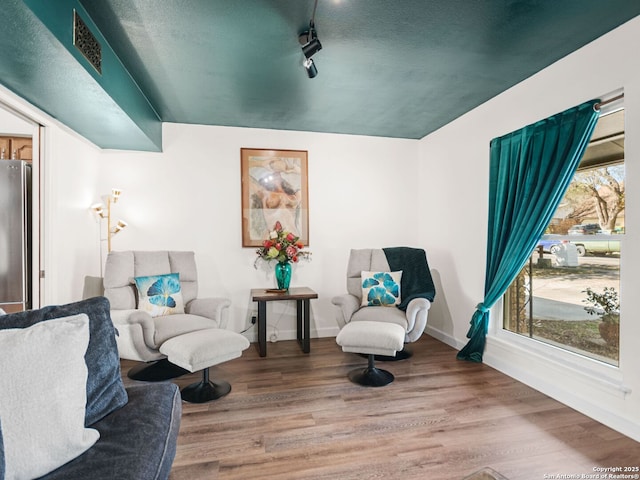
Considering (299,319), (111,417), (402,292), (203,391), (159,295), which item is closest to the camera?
(111,417)

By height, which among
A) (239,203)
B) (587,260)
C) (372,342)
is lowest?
(372,342)

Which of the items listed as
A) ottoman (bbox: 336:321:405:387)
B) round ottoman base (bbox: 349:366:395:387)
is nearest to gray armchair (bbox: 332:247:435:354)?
ottoman (bbox: 336:321:405:387)

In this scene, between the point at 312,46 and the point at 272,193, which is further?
the point at 272,193

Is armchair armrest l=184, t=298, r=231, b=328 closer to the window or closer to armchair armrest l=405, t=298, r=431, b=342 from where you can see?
armchair armrest l=405, t=298, r=431, b=342

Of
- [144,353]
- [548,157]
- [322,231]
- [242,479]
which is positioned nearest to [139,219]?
[144,353]

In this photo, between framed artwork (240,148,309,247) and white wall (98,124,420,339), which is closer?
white wall (98,124,420,339)

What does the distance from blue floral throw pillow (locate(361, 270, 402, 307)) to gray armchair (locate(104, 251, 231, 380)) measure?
4.56 ft

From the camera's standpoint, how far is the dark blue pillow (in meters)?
1.29

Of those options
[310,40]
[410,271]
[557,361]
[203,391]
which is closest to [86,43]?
[310,40]

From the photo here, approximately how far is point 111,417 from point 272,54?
2.25 metres

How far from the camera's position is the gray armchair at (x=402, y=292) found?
2965mm

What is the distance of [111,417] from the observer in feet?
4.38

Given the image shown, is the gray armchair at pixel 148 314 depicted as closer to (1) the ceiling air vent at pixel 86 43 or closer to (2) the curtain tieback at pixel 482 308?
(1) the ceiling air vent at pixel 86 43

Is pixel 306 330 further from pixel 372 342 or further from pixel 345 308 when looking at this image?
pixel 372 342
